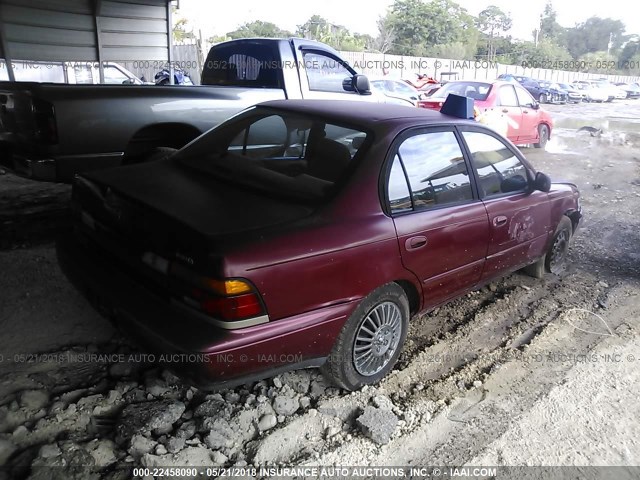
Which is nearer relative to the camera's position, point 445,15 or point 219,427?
point 219,427

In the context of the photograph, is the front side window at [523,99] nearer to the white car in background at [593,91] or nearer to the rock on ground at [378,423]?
the rock on ground at [378,423]

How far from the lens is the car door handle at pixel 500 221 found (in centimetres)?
361

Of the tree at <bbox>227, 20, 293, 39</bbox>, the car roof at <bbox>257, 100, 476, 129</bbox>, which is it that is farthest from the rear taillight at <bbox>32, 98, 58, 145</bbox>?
the tree at <bbox>227, 20, 293, 39</bbox>

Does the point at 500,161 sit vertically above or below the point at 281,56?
below

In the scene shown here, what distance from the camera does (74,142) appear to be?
14.4 feet

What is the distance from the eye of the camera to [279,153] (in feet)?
11.2

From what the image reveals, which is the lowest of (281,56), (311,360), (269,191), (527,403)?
(527,403)

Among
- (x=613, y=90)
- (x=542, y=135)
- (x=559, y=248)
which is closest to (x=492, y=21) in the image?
(x=613, y=90)

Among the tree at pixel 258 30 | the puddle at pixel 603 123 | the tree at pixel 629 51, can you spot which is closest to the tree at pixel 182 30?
the tree at pixel 258 30

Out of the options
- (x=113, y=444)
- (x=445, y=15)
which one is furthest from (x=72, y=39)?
(x=445, y=15)

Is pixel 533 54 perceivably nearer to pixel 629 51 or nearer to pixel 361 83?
pixel 629 51

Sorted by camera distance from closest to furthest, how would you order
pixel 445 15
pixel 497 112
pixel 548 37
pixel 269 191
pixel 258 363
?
pixel 258 363, pixel 269 191, pixel 497 112, pixel 445 15, pixel 548 37

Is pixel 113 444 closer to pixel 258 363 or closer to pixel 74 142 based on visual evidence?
pixel 258 363

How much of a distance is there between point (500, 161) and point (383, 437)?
2.20 meters
